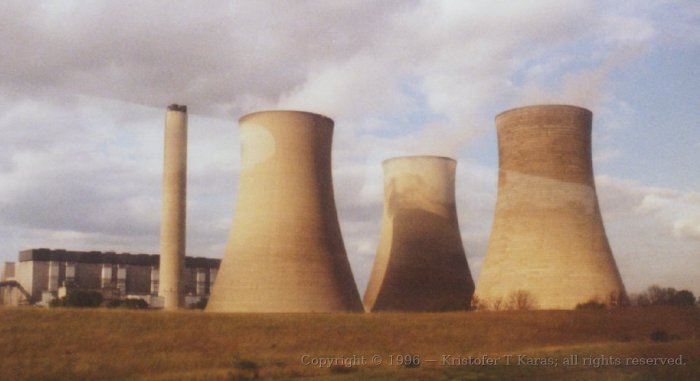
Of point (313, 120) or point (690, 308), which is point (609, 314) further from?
point (313, 120)

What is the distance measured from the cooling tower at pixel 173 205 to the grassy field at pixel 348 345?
12282 mm

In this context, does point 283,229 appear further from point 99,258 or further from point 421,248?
point 99,258

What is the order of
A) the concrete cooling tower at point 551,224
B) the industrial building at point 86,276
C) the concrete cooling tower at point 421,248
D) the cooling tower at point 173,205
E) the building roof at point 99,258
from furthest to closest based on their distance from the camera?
1. the building roof at point 99,258
2. the industrial building at point 86,276
3. the cooling tower at point 173,205
4. the concrete cooling tower at point 421,248
5. the concrete cooling tower at point 551,224

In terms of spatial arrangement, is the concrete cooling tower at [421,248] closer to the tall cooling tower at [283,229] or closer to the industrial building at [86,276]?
the tall cooling tower at [283,229]

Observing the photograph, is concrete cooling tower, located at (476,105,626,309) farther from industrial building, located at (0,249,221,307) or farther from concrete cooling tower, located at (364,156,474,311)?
industrial building, located at (0,249,221,307)

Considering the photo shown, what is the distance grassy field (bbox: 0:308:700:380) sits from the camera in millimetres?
11078

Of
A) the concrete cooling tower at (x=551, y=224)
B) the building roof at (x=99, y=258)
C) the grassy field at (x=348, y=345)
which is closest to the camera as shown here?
the grassy field at (x=348, y=345)

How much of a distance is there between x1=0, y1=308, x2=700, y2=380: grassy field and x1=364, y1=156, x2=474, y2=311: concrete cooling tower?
811 cm

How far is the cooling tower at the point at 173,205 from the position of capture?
2911 cm

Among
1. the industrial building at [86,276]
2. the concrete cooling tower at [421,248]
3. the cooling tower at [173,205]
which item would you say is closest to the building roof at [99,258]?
the industrial building at [86,276]

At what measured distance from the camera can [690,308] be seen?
21266mm

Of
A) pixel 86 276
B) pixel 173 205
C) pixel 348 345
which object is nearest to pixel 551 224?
pixel 348 345

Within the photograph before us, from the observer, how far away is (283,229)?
2028 cm

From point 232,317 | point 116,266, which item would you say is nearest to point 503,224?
point 232,317
